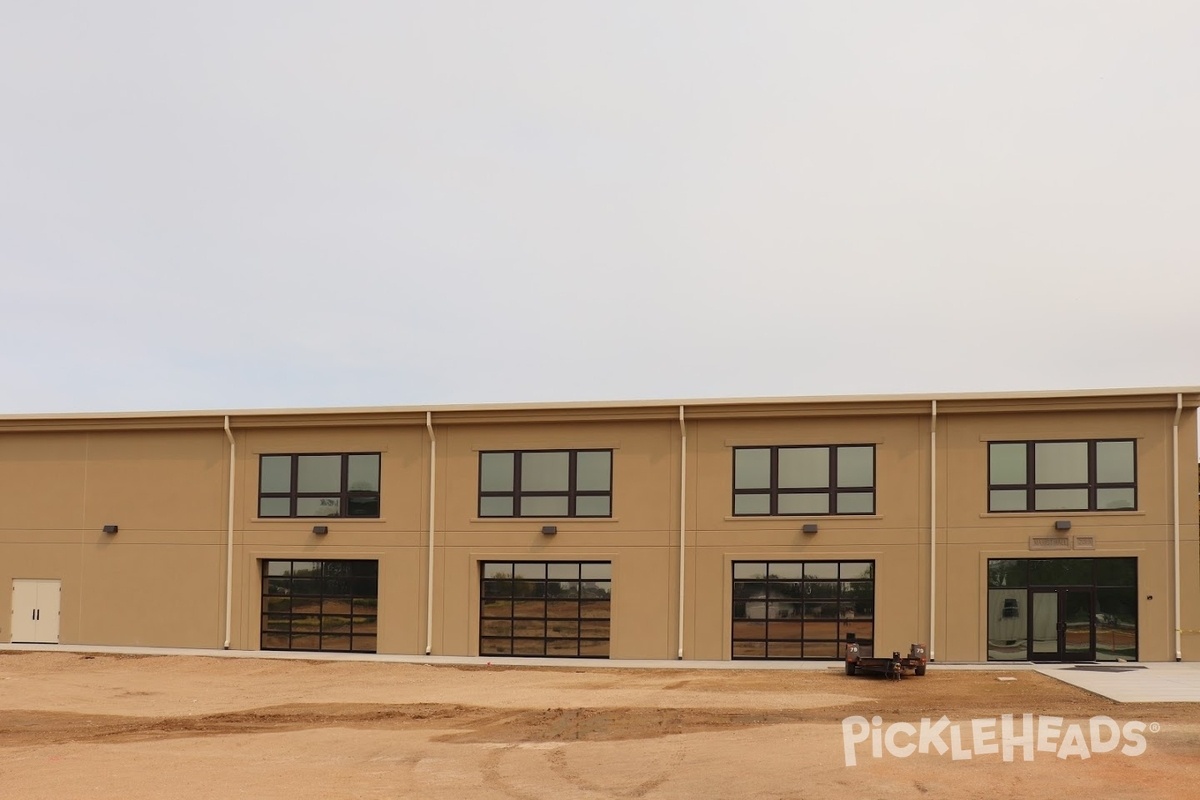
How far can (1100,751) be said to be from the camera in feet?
53.7

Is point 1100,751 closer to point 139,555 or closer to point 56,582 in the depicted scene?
point 139,555

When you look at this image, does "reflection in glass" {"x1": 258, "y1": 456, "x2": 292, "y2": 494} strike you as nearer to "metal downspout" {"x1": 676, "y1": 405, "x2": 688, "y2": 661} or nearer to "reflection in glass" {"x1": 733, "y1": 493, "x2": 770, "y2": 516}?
"metal downspout" {"x1": 676, "y1": 405, "x2": 688, "y2": 661}

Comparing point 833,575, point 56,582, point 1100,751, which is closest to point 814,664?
point 833,575

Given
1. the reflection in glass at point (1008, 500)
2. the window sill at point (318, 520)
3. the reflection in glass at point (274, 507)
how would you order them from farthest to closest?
the reflection in glass at point (274, 507), the window sill at point (318, 520), the reflection in glass at point (1008, 500)

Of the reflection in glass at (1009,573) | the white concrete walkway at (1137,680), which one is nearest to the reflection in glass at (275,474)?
the reflection in glass at (1009,573)

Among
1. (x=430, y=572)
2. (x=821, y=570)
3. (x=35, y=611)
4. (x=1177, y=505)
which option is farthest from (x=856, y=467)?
(x=35, y=611)

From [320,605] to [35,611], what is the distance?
8633mm

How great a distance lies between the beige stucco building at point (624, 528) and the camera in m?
28.4

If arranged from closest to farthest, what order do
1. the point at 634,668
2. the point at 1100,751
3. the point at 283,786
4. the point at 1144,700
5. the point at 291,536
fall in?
the point at 283,786
the point at 1100,751
the point at 1144,700
the point at 634,668
the point at 291,536

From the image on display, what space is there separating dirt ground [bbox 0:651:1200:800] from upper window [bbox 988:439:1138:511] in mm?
5052

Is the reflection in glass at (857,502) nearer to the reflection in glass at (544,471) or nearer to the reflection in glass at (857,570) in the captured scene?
the reflection in glass at (857,570)

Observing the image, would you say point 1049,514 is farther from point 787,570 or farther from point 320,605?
point 320,605

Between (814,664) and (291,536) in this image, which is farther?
(291,536)

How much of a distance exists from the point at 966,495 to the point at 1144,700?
8778mm
